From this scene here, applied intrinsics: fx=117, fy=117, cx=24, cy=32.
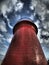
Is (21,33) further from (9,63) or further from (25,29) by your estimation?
(9,63)

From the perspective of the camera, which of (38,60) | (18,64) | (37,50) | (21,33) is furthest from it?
(21,33)

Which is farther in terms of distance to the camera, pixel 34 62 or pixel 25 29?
pixel 25 29

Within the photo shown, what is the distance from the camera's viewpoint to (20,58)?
302 cm

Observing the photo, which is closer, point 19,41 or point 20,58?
point 20,58

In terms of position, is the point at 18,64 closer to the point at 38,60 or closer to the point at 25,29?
the point at 38,60

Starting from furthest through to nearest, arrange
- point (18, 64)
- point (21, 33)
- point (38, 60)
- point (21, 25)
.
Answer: point (21, 25) < point (21, 33) < point (38, 60) < point (18, 64)

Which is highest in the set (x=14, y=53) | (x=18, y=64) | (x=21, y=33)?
(x=21, y=33)

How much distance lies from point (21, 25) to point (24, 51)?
1.54 metres

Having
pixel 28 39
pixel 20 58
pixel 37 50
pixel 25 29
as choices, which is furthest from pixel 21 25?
pixel 20 58

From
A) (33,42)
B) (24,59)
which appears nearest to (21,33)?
(33,42)

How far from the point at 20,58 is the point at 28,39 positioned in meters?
0.77

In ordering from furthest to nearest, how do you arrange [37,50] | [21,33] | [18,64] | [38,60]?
[21,33] → [37,50] → [38,60] → [18,64]

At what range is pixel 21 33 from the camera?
3.86 m

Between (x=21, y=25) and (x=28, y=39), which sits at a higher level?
(x=21, y=25)
